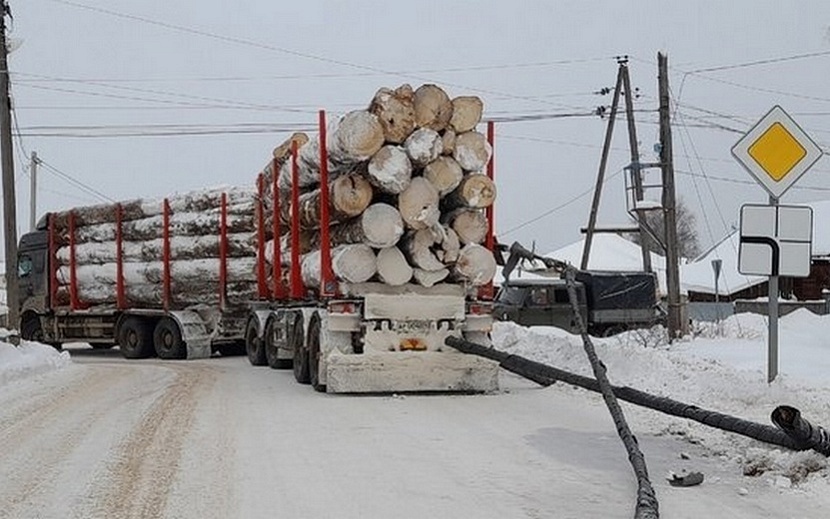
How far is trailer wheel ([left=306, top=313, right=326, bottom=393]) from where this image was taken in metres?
12.1

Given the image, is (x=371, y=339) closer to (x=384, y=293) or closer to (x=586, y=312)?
(x=384, y=293)

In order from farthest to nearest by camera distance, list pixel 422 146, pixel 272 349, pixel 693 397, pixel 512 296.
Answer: pixel 512 296
pixel 272 349
pixel 422 146
pixel 693 397

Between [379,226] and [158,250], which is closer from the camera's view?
[379,226]

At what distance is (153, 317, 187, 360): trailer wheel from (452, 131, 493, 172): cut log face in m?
10.3

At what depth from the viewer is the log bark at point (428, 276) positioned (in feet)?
39.2

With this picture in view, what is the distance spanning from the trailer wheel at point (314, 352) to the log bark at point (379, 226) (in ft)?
4.05

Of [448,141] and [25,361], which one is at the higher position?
[448,141]

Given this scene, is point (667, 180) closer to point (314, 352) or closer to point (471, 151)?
point (471, 151)

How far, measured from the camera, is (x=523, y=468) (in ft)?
23.6

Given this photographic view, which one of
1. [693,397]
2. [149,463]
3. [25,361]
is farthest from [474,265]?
[25,361]

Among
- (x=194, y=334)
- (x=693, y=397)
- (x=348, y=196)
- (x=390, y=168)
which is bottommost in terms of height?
(x=693, y=397)

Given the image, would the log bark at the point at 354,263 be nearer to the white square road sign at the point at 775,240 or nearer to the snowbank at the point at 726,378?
the snowbank at the point at 726,378

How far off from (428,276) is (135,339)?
461 inches

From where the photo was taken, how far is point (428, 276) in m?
12.0
